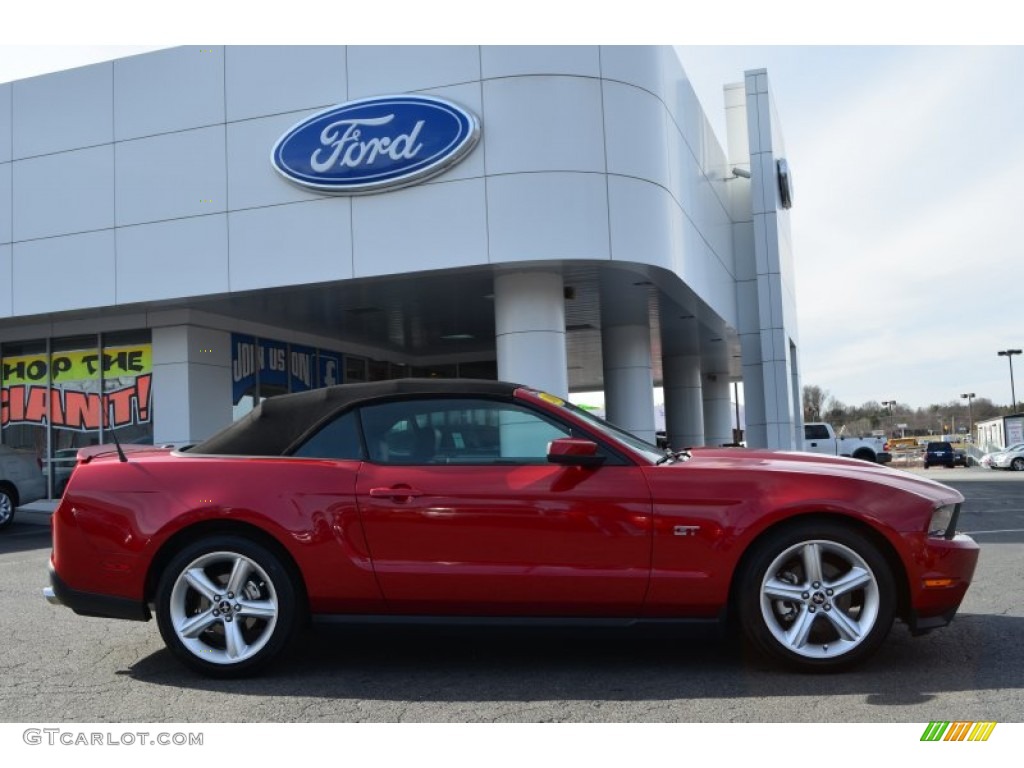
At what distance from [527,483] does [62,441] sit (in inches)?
572

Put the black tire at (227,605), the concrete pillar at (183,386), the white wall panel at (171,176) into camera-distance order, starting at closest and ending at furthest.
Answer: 1. the black tire at (227,605)
2. the white wall panel at (171,176)
3. the concrete pillar at (183,386)

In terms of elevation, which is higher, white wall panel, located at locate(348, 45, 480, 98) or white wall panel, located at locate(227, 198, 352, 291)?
white wall panel, located at locate(348, 45, 480, 98)

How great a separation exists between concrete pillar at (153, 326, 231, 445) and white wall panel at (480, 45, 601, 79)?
6771 millimetres

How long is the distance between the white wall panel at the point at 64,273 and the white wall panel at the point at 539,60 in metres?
6.41

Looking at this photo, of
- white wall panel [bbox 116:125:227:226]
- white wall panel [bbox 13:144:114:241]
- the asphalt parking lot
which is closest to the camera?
the asphalt parking lot

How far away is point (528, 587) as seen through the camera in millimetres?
4219

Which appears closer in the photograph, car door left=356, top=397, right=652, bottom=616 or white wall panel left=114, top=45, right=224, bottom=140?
car door left=356, top=397, right=652, bottom=616

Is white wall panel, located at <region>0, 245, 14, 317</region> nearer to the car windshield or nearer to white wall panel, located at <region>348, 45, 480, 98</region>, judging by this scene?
white wall panel, located at <region>348, 45, 480, 98</region>

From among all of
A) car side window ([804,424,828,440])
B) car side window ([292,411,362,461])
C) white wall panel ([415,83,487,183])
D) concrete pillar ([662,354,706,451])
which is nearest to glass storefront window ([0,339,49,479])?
white wall panel ([415,83,487,183])

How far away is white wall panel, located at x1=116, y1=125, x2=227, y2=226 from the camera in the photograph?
13.0 meters

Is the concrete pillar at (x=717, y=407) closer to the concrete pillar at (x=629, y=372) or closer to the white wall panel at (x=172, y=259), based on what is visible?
the concrete pillar at (x=629, y=372)

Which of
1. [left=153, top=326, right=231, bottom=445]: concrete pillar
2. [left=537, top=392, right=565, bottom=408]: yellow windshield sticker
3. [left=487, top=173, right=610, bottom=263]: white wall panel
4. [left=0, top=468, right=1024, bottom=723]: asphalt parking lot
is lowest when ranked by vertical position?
[left=0, top=468, right=1024, bottom=723]: asphalt parking lot

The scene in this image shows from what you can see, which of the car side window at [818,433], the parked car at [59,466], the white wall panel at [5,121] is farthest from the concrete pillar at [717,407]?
the white wall panel at [5,121]

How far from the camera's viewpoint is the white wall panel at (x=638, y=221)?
11797 mm
